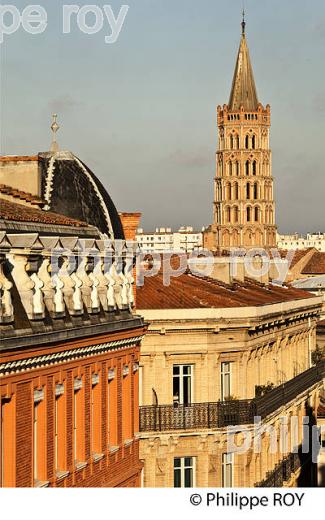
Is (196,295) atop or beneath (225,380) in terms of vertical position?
atop

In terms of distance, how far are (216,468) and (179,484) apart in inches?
59.8

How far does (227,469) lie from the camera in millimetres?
46594

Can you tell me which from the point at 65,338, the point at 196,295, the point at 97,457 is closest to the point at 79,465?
the point at 97,457

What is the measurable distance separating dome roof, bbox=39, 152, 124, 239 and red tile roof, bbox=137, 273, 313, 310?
20.1 feet

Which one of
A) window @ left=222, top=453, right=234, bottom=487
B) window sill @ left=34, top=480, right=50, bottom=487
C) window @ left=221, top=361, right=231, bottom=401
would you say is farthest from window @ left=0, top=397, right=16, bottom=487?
window @ left=221, top=361, right=231, bottom=401

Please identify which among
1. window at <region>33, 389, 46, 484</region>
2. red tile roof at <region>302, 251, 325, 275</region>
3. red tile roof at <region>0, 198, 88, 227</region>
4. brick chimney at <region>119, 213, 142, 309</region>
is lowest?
window at <region>33, 389, 46, 484</region>

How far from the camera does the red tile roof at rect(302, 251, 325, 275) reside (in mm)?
170250

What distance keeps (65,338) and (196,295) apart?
20.3 meters

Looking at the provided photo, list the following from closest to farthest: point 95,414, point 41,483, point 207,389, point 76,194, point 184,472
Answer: point 41,483 → point 95,414 → point 76,194 → point 184,472 → point 207,389

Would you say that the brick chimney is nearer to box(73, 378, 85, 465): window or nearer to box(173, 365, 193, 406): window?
box(173, 365, 193, 406): window

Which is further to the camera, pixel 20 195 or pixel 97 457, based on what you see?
pixel 20 195

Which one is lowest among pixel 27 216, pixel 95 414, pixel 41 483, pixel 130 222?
pixel 41 483

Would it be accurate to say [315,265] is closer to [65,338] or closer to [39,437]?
[65,338]
